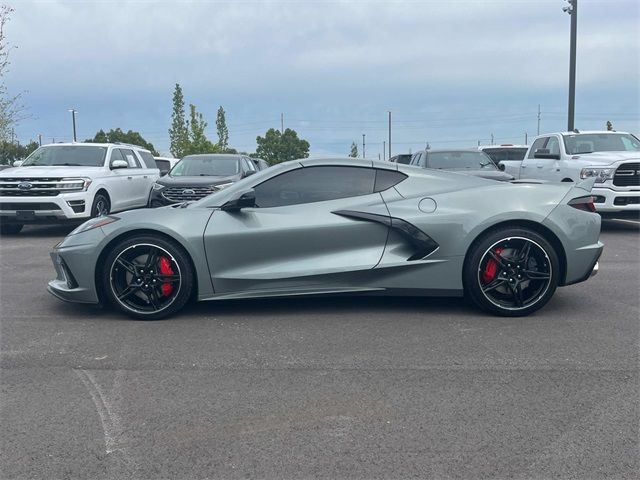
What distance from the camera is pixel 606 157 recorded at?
38.7 ft

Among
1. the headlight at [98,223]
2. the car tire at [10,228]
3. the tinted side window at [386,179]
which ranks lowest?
the car tire at [10,228]

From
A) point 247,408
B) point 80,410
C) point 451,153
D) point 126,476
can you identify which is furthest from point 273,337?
point 451,153

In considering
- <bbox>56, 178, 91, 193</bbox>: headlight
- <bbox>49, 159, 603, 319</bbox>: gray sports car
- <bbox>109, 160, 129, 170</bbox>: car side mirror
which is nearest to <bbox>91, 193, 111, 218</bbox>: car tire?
<bbox>56, 178, 91, 193</bbox>: headlight

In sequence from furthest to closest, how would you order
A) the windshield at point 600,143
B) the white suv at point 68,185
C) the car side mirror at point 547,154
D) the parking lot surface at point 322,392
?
the car side mirror at point 547,154, the windshield at point 600,143, the white suv at point 68,185, the parking lot surface at point 322,392

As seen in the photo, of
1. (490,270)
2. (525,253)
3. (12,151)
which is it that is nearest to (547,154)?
(525,253)

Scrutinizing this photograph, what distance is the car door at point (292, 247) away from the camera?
216 inches

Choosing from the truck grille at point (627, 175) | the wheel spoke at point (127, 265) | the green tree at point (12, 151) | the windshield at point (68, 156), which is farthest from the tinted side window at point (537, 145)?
the green tree at point (12, 151)

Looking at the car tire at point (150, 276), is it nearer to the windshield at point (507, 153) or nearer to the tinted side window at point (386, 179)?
the tinted side window at point (386, 179)

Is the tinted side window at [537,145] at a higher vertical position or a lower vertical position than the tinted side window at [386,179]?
higher

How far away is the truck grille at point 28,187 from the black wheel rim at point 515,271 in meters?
8.90

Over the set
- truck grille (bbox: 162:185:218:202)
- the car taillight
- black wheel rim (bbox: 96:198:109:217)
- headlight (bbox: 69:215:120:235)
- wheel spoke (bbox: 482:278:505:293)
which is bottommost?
wheel spoke (bbox: 482:278:505:293)

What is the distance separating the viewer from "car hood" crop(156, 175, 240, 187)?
→ 12289mm

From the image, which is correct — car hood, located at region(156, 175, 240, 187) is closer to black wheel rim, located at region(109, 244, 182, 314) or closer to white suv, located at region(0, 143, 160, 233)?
white suv, located at region(0, 143, 160, 233)

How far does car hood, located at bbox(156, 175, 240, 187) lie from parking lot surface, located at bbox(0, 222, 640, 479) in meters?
6.37
